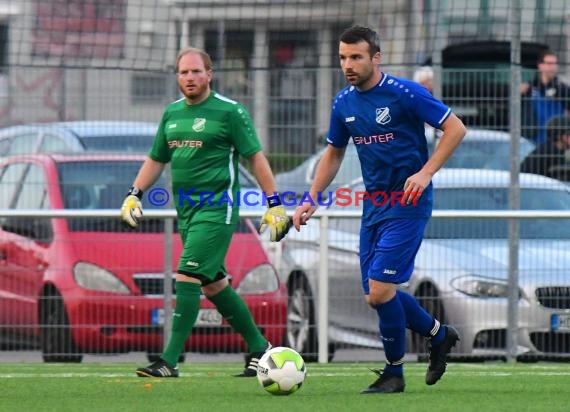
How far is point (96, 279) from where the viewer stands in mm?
14102

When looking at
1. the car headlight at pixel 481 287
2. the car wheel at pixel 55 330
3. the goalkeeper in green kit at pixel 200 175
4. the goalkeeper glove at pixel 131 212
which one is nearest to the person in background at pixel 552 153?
the car headlight at pixel 481 287

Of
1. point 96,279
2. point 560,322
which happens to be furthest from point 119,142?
point 560,322

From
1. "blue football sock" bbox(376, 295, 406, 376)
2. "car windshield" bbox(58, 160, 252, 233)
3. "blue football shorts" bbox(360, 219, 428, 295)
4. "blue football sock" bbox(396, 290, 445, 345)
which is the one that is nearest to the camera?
"blue football shorts" bbox(360, 219, 428, 295)

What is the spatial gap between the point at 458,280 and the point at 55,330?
3246mm

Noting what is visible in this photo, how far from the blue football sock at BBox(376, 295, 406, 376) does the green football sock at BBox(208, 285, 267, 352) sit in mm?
1771

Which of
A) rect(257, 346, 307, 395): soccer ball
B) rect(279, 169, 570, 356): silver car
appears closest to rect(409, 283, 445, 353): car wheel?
rect(279, 169, 570, 356): silver car

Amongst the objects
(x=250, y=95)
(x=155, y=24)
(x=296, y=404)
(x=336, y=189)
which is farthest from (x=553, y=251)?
(x=296, y=404)

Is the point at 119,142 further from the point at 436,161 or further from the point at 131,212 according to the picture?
the point at 436,161

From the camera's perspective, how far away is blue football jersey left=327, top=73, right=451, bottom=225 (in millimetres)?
9984

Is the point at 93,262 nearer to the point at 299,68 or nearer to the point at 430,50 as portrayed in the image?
the point at 299,68

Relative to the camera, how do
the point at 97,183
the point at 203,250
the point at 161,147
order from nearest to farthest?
the point at 203,250 → the point at 161,147 → the point at 97,183

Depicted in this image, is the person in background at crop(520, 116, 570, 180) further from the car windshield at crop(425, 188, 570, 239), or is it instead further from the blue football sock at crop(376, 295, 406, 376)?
the blue football sock at crop(376, 295, 406, 376)

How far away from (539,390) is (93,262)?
473 centimetres

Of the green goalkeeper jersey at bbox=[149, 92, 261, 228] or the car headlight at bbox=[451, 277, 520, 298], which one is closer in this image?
the green goalkeeper jersey at bbox=[149, 92, 261, 228]
